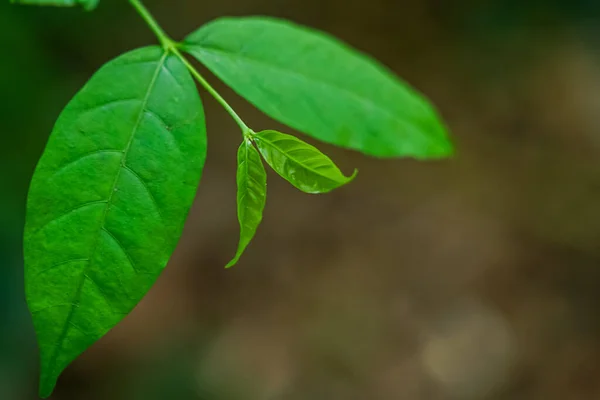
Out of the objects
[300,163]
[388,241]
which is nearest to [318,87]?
[300,163]

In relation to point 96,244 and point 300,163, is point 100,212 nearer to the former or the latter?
point 96,244

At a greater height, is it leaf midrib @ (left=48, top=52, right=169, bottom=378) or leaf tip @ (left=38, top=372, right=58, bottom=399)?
leaf midrib @ (left=48, top=52, right=169, bottom=378)

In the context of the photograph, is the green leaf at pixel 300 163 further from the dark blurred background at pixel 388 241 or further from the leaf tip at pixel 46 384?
the dark blurred background at pixel 388 241

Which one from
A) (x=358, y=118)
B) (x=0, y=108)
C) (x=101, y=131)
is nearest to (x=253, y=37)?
(x=358, y=118)

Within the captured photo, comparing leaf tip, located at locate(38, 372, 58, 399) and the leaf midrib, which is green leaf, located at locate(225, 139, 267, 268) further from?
leaf tip, located at locate(38, 372, 58, 399)

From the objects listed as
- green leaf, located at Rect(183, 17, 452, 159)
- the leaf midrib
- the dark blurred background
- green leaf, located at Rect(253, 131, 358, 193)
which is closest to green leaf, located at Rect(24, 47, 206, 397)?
the leaf midrib

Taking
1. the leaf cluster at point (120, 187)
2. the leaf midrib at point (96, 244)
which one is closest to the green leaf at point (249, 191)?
the leaf cluster at point (120, 187)
